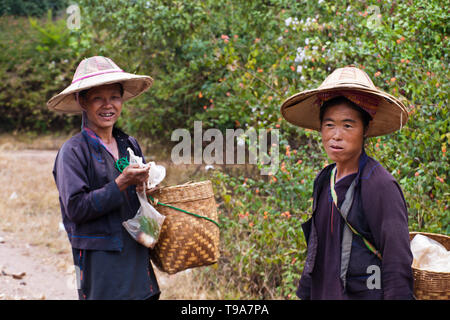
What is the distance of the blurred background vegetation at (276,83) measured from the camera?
3311 mm

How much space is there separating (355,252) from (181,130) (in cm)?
537

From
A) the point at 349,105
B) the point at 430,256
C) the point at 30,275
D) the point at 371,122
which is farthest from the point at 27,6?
the point at 430,256

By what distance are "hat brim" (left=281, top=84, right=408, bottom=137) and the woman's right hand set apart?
2.44 feet

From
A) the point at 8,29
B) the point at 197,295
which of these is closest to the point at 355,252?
the point at 197,295

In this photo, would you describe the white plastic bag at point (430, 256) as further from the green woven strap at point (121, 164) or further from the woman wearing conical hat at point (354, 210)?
the green woven strap at point (121, 164)

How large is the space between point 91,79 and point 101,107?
144 mm

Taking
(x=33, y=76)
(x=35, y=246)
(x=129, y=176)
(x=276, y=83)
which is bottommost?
(x=35, y=246)

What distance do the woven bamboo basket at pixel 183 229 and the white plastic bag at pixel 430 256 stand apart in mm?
984

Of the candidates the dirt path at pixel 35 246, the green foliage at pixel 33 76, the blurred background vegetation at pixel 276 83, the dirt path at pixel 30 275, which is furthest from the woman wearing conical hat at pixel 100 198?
the green foliage at pixel 33 76

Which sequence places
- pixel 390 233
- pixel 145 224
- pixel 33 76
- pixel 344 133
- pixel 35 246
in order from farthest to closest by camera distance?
1. pixel 33 76
2. pixel 35 246
3. pixel 145 224
4. pixel 344 133
5. pixel 390 233

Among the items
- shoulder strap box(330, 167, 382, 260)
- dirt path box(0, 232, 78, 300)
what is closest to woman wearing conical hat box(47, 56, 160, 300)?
shoulder strap box(330, 167, 382, 260)

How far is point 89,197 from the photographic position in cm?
220

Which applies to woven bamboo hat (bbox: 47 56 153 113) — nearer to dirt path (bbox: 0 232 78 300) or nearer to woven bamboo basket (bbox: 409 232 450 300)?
woven bamboo basket (bbox: 409 232 450 300)

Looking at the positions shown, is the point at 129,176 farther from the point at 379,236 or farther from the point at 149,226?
the point at 379,236
